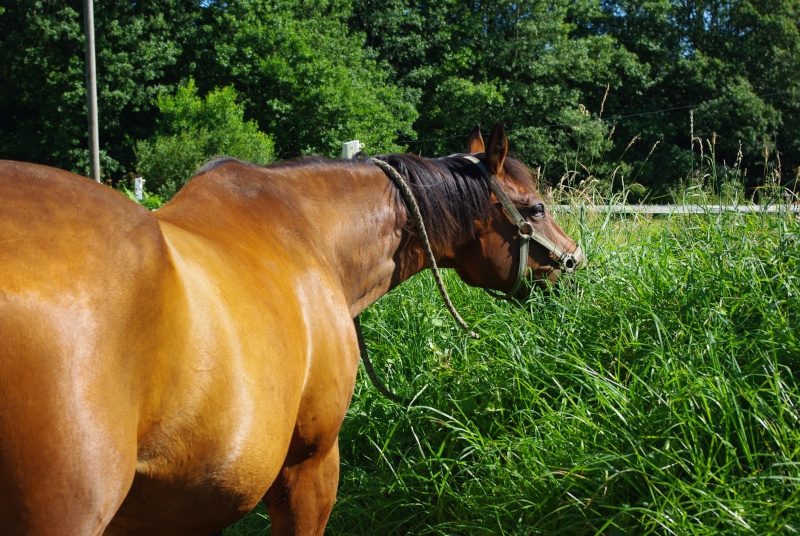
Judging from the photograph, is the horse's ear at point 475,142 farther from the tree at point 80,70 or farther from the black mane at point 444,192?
the tree at point 80,70

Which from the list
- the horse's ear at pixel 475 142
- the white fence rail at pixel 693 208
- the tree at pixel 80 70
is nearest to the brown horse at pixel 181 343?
the horse's ear at pixel 475 142

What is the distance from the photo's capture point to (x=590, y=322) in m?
3.51

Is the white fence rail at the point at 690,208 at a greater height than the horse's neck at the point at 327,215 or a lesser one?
lesser

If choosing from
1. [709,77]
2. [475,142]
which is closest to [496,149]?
[475,142]

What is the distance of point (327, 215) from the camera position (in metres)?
2.68

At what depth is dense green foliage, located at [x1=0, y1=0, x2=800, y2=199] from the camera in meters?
25.8

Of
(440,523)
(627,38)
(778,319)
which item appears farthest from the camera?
(627,38)

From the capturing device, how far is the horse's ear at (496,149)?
9.83 feet

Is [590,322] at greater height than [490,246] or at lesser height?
lesser

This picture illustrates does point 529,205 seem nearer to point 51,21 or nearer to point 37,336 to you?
point 37,336

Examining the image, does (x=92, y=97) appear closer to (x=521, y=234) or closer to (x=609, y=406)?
(x=521, y=234)

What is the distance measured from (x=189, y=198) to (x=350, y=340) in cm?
68

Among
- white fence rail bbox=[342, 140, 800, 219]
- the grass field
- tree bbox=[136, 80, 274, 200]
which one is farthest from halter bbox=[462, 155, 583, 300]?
tree bbox=[136, 80, 274, 200]

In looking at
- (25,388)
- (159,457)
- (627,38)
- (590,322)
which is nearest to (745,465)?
(590,322)
